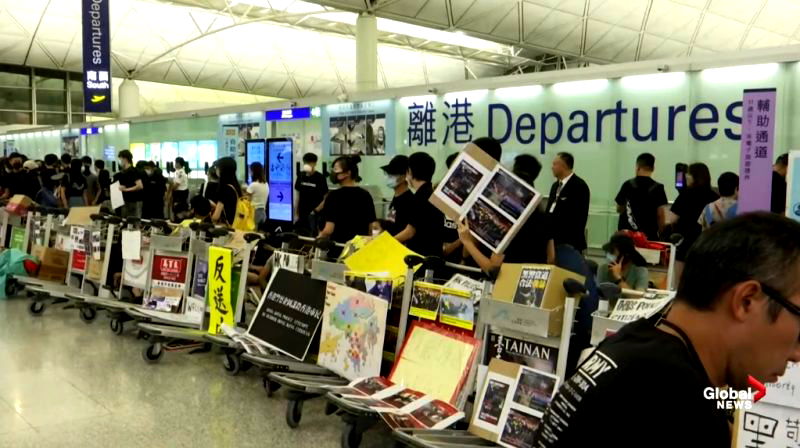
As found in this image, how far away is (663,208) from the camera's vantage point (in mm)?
6965

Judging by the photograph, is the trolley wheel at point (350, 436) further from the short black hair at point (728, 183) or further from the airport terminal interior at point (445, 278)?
the short black hair at point (728, 183)

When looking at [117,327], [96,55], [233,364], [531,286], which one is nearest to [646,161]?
[531,286]

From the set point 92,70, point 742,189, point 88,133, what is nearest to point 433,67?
point 88,133

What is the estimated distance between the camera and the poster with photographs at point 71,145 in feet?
71.9

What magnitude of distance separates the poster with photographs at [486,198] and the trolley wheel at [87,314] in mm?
4971

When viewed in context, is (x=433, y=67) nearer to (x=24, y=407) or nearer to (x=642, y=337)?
(x=24, y=407)

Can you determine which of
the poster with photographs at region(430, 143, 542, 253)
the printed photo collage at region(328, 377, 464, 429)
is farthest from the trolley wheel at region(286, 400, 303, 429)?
the poster with photographs at region(430, 143, 542, 253)

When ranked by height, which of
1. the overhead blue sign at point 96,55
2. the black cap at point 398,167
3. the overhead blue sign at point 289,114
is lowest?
the black cap at point 398,167

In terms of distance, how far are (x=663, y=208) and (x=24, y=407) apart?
18.9 ft

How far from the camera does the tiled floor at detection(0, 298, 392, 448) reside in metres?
4.22

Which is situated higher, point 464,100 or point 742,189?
point 464,100

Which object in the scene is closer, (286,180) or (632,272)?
(632,272)

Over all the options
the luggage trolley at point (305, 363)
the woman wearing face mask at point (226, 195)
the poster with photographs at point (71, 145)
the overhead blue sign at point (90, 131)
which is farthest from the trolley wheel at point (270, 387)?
the poster with photographs at point (71, 145)

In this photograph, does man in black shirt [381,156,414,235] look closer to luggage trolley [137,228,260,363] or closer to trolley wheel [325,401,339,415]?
luggage trolley [137,228,260,363]
